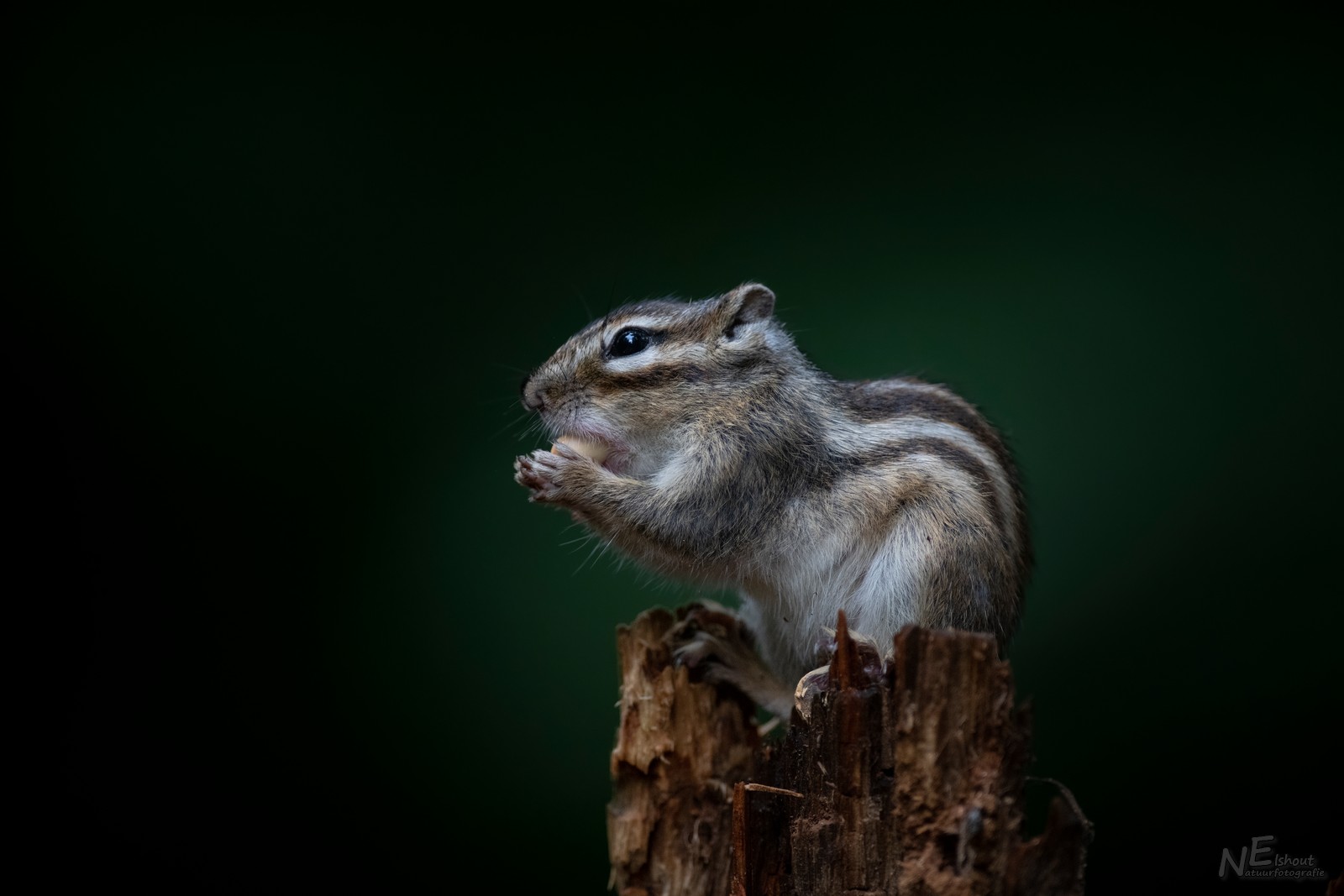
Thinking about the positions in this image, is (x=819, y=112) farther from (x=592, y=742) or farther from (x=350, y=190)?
(x=592, y=742)

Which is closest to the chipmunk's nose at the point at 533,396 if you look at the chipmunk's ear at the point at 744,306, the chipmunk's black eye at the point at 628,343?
the chipmunk's black eye at the point at 628,343

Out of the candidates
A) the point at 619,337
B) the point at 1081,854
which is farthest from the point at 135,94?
the point at 1081,854

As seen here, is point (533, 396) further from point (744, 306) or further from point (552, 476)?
point (744, 306)

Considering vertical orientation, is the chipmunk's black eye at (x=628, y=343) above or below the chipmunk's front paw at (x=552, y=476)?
above

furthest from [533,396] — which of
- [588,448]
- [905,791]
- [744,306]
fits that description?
[905,791]

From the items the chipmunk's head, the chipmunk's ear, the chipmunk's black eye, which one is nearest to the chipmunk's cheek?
the chipmunk's head

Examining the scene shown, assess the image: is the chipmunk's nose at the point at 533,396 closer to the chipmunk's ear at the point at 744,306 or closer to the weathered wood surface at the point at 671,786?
the chipmunk's ear at the point at 744,306

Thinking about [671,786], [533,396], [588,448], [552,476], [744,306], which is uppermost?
[744,306]

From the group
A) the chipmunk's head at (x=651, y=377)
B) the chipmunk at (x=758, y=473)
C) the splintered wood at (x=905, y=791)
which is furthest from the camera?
the chipmunk's head at (x=651, y=377)
